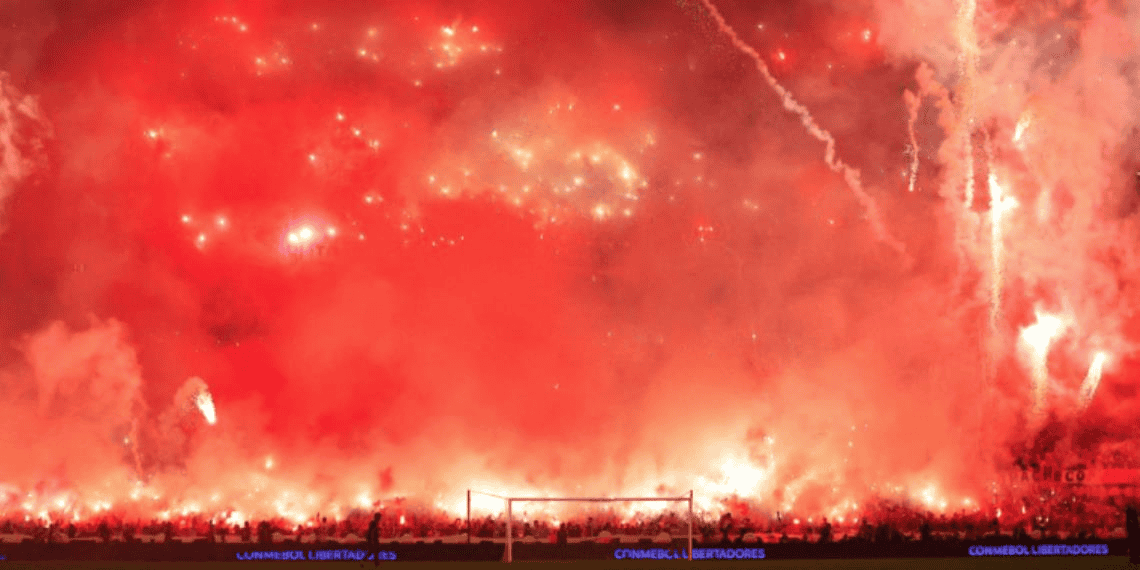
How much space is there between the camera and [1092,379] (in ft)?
52.5

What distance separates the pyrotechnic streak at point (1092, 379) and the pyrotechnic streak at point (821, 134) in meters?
3.33

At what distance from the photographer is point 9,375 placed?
639 inches

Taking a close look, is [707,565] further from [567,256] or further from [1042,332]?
[1042,332]

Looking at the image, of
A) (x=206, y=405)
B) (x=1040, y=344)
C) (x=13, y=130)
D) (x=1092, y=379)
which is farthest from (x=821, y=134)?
(x=13, y=130)

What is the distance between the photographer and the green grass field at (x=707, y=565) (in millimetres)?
10602

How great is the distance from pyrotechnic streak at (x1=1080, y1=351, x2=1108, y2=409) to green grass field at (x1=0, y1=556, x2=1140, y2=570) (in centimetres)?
494

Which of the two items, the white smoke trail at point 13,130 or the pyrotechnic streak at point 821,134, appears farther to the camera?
the pyrotechnic streak at point 821,134

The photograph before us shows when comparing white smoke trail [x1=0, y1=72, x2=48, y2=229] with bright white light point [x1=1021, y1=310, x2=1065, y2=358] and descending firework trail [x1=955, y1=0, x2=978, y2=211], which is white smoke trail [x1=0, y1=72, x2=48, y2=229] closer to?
descending firework trail [x1=955, y1=0, x2=978, y2=211]

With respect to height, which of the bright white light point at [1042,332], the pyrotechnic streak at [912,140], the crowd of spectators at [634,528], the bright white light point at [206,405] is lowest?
the crowd of spectators at [634,528]

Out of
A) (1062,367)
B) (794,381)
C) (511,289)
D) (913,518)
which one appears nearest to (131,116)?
(511,289)

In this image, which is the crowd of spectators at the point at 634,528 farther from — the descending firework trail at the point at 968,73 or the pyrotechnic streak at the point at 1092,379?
the descending firework trail at the point at 968,73

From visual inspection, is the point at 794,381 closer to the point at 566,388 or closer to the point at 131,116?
→ the point at 566,388

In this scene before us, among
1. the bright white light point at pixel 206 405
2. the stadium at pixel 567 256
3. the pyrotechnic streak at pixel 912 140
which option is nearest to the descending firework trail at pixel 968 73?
the stadium at pixel 567 256

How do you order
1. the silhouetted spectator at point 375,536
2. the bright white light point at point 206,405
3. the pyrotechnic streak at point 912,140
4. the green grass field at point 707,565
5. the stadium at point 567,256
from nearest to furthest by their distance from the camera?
Result: the green grass field at point 707,565 → the silhouetted spectator at point 375,536 → the stadium at point 567,256 → the bright white light point at point 206,405 → the pyrotechnic streak at point 912,140
